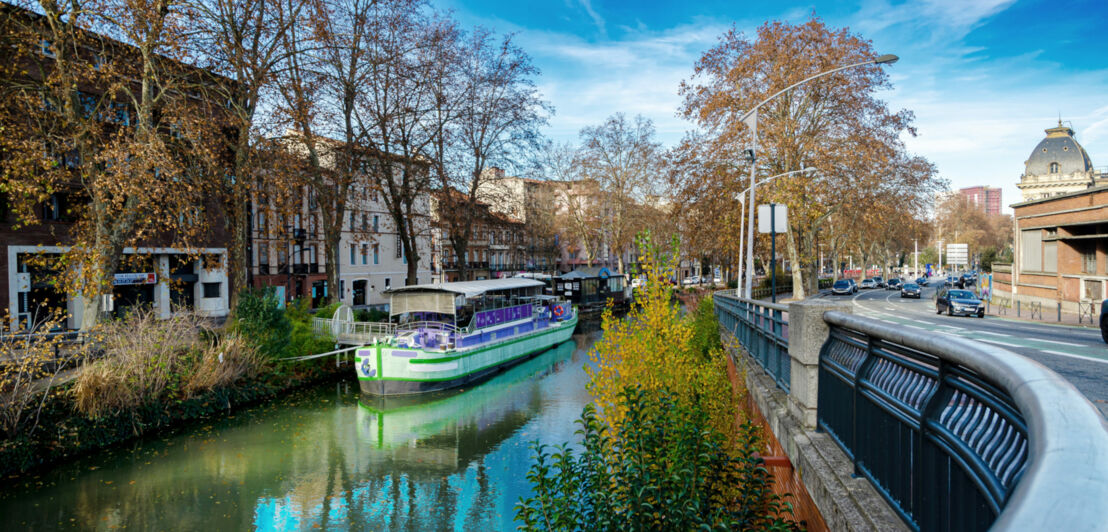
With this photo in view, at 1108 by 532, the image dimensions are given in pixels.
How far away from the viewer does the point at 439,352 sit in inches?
872

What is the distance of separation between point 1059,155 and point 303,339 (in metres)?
103

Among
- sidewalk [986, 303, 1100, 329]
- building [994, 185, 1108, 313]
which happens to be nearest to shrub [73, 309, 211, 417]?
sidewalk [986, 303, 1100, 329]

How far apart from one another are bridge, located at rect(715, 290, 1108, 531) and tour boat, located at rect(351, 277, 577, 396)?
1664 cm

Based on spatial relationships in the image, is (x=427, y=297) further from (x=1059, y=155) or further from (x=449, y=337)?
(x=1059, y=155)

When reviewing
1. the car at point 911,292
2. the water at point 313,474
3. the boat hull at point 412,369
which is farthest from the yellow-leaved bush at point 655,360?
the car at point 911,292

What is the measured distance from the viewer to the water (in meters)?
11.3

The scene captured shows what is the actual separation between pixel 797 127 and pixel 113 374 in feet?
103

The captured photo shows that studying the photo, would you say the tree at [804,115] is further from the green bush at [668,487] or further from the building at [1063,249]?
the green bush at [668,487]

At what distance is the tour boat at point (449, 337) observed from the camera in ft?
70.1

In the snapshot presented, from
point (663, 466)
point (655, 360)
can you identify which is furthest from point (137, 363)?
point (663, 466)

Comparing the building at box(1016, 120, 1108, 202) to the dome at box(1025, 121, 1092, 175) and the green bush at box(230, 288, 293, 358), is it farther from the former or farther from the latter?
the green bush at box(230, 288, 293, 358)

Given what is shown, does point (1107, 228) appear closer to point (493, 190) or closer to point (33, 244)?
point (493, 190)

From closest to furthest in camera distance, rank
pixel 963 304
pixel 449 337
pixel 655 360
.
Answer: pixel 655 360, pixel 449 337, pixel 963 304

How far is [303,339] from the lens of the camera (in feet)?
75.8
